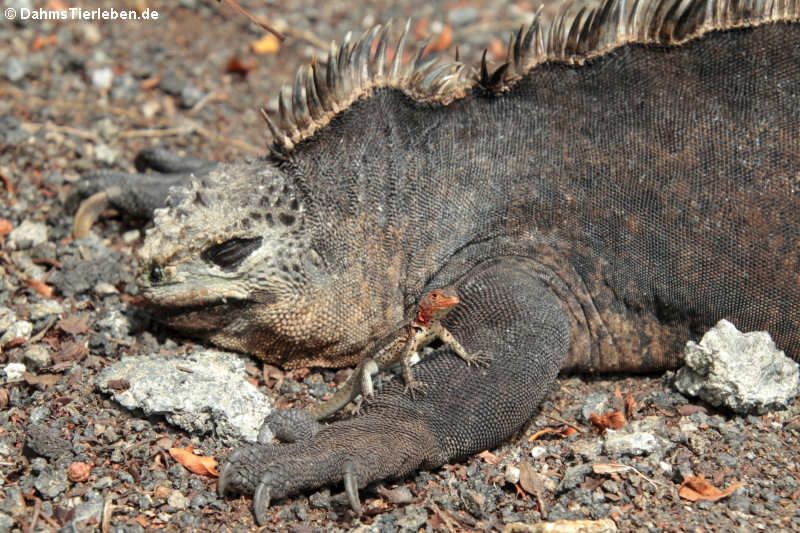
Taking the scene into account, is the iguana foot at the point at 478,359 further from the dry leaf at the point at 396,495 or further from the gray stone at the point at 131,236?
the gray stone at the point at 131,236

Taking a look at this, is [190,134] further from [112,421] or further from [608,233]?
[608,233]

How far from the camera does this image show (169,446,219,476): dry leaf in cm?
361

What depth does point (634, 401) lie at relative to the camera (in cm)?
420

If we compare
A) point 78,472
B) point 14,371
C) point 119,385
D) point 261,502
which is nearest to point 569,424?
point 261,502

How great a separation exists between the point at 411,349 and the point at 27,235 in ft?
8.83

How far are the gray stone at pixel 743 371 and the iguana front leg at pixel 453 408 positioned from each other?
695mm

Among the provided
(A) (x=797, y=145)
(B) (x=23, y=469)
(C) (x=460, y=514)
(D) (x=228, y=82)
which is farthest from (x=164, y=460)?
(D) (x=228, y=82)

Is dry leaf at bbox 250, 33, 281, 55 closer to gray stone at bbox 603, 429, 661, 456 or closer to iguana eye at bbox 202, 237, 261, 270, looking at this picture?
→ iguana eye at bbox 202, 237, 261, 270

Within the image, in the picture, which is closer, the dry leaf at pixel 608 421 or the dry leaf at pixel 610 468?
the dry leaf at pixel 610 468

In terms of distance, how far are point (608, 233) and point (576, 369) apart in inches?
29.6

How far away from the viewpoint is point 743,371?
3.95 metres

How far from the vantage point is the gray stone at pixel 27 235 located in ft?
16.4

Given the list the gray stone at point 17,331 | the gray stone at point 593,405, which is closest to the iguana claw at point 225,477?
the gray stone at point 17,331

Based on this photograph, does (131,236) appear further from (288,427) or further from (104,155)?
(288,427)
